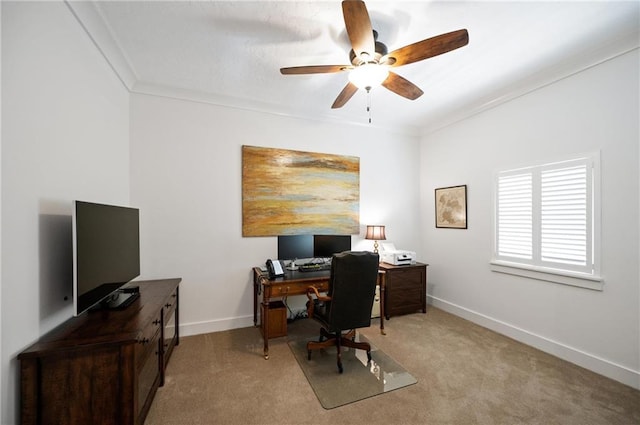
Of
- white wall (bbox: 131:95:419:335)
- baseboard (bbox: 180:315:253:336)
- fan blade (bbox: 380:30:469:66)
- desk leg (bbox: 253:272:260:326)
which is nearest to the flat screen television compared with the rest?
white wall (bbox: 131:95:419:335)

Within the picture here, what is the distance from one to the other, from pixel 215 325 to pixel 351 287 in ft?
5.96

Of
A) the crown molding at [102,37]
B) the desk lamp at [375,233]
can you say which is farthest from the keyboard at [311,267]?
the crown molding at [102,37]

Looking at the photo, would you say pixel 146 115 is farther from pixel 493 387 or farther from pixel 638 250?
pixel 638 250

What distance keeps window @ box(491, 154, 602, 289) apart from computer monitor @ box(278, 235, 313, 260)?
230cm

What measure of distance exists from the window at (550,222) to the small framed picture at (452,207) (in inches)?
17.1

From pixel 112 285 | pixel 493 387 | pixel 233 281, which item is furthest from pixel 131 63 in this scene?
pixel 493 387

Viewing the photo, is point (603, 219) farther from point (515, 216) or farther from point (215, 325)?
point (215, 325)

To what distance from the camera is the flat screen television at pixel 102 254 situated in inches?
55.1

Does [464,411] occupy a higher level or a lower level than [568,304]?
lower

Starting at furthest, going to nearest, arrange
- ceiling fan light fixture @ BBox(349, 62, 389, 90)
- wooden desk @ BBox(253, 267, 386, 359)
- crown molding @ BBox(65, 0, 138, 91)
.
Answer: wooden desk @ BBox(253, 267, 386, 359)
ceiling fan light fixture @ BBox(349, 62, 389, 90)
crown molding @ BBox(65, 0, 138, 91)

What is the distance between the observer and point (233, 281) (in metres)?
3.05

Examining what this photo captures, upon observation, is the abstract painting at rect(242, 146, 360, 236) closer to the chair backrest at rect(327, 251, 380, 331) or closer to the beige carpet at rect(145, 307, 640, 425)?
the chair backrest at rect(327, 251, 380, 331)

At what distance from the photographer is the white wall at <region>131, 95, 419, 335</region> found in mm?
2750

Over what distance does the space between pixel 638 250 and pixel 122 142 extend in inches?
184
